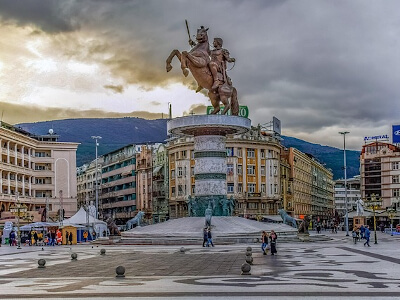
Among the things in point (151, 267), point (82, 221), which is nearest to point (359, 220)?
point (82, 221)

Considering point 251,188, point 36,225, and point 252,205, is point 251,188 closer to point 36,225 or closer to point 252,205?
point 252,205

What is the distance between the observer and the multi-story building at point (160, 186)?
4764 inches

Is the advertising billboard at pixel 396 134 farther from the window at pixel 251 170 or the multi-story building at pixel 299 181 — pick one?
the window at pixel 251 170

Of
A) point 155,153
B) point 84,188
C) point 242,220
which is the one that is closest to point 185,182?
point 155,153

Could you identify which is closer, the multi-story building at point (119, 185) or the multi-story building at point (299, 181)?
the multi-story building at point (299, 181)

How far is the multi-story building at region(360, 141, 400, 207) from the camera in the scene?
133 m

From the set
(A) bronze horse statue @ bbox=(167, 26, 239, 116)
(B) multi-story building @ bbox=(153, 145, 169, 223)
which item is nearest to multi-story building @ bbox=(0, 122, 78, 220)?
(B) multi-story building @ bbox=(153, 145, 169, 223)

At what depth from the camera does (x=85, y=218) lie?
74.4 metres

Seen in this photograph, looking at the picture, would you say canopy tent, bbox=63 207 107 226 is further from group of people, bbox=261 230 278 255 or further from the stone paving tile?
group of people, bbox=261 230 278 255

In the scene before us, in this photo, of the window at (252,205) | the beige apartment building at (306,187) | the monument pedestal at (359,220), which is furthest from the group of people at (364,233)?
the beige apartment building at (306,187)

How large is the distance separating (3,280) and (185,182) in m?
83.5

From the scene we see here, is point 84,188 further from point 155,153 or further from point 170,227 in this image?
point 170,227

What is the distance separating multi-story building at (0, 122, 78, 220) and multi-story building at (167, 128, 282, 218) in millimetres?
16881

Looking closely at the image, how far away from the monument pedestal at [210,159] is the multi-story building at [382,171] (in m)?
75.6
